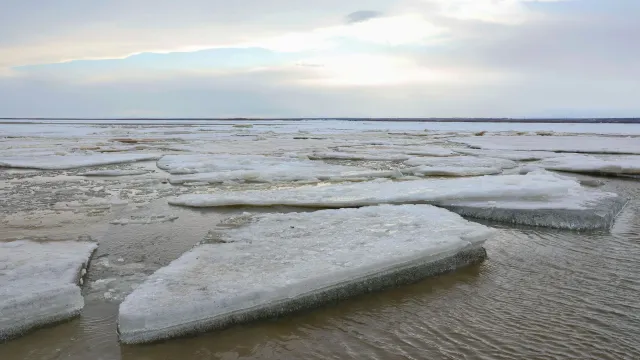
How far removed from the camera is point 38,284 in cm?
327

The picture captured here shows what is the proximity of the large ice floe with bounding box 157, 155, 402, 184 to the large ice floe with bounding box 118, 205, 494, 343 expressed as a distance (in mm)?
3923

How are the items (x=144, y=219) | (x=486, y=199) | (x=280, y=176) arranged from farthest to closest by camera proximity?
(x=280, y=176), (x=486, y=199), (x=144, y=219)

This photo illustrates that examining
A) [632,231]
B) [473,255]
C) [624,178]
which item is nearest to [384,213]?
[473,255]

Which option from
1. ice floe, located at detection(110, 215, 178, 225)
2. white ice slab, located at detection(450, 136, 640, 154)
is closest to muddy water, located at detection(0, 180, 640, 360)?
ice floe, located at detection(110, 215, 178, 225)

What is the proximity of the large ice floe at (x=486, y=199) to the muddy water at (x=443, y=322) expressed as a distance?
125 cm

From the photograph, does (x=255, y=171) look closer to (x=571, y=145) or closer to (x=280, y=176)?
(x=280, y=176)

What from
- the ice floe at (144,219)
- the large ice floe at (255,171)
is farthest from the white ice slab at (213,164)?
the ice floe at (144,219)

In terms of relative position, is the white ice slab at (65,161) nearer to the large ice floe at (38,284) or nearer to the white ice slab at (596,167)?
the large ice floe at (38,284)

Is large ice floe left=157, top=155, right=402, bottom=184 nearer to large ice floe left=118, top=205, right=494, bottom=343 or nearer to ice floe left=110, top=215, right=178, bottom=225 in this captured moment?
ice floe left=110, top=215, right=178, bottom=225

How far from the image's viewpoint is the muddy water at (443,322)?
2.69m

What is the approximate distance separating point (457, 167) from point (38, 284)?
936 cm

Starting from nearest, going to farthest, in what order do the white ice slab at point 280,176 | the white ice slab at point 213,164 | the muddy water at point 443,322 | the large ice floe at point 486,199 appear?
1. the muddy water at point 443,322
2. the large ice floe at point 486,199
3. the white ice slab at point 280,176
4. the white ice slab at point 213,164

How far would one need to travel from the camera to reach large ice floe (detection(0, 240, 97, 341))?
9.53ft

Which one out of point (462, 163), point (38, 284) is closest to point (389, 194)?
point (38, 284)
